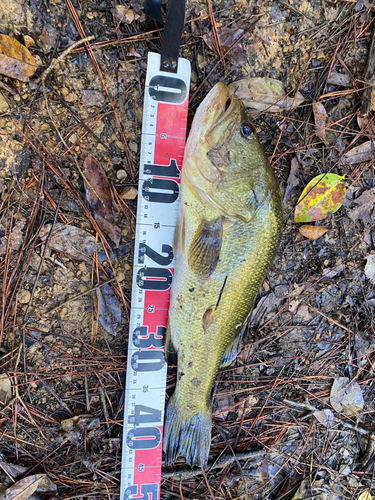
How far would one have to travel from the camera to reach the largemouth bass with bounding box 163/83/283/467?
220 cm

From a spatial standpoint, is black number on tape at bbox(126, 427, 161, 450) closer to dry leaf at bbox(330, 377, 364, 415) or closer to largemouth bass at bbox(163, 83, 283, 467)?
largemouth bass at bbox(163, 83, 283, 467)

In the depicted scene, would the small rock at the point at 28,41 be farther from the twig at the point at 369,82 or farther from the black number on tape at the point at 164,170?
the twig at the point at 369,82

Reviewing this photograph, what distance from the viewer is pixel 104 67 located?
8.05ft

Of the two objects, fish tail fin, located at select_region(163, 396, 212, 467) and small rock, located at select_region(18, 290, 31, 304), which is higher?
small rock, located at select_region(18, 290, 31, 304)

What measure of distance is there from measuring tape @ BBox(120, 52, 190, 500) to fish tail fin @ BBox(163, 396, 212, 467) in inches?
3.5

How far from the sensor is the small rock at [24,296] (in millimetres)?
2449

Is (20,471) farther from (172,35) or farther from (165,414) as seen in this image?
(172,35)

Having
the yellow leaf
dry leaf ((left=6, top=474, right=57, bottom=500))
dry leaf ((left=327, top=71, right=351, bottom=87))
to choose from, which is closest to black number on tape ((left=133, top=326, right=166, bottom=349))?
dry leaf ((left=6, top=474, right=57, bottom=500))

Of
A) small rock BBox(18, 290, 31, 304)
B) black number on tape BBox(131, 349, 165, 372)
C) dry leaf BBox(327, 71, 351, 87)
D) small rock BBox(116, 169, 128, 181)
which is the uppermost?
dry leaf BBox(327, 71, 351, 87)

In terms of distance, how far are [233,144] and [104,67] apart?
4.03 ft

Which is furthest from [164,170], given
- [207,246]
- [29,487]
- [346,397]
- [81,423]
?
[346,397]

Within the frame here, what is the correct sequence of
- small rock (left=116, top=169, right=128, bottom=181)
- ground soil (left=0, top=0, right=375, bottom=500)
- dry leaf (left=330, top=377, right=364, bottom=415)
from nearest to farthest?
ground soil (left=0, top=0, right=375, bottom=500) < small rock (left=116, top=169, right=128, bottom=181) < dry leaf (left=330, top=377, right=364, bottom=415)

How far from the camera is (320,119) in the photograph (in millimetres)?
2895

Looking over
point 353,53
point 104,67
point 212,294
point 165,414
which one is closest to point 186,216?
point 212,294
